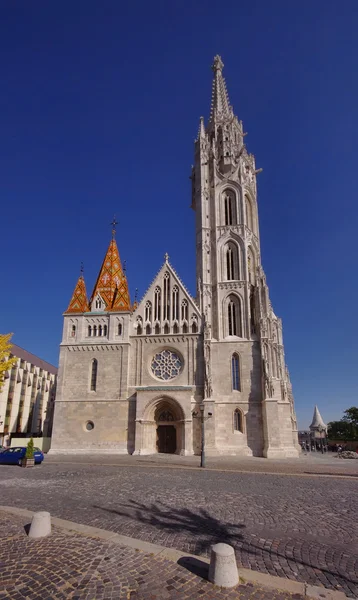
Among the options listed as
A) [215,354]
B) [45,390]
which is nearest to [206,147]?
[215,354]

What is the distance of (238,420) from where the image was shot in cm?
3014

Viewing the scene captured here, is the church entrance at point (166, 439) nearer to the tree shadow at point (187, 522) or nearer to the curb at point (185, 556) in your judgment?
the tree shadow at point (187, 522)

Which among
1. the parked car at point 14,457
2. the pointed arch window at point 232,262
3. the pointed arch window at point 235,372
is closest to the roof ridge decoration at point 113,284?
the pointed arch window at point 232,262

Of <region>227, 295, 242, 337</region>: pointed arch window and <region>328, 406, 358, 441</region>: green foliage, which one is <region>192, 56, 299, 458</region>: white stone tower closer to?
<region>227, 295, 242, 337</region>: pointed arch window

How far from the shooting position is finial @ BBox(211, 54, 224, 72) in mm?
47562

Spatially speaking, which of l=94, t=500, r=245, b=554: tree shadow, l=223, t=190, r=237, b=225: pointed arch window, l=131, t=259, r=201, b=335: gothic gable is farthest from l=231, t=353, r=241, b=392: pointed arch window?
l=94, t=500, r=245, b=554: tree shadow

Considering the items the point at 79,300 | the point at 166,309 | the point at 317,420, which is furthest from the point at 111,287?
the point at 317,420

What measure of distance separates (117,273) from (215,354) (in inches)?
547

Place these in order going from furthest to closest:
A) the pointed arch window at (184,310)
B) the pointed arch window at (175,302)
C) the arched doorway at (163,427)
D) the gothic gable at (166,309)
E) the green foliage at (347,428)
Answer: the green foliage at (347,428) → the pointed arch window at (175,302) → the pointed arch window at (184,310) → the gothic gable at (166,309) → the arched doorway at (163,427)

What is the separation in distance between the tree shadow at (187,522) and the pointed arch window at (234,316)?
23631mm

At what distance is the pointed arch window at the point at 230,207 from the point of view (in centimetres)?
3716

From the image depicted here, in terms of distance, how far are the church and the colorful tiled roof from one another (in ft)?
0.36

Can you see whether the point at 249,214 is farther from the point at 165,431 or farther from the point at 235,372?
the point at 165,431

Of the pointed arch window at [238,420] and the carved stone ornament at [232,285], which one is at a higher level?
the carved stone ornament at [232,285]
